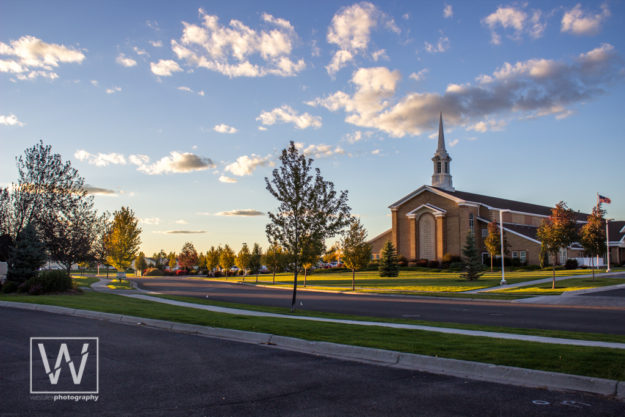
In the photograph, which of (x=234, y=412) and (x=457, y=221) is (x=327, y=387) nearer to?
(x=234, y=412)

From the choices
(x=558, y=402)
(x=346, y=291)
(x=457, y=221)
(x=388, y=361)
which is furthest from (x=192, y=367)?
(x=457, y=221)

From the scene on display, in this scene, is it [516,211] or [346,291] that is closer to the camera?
[346,291]

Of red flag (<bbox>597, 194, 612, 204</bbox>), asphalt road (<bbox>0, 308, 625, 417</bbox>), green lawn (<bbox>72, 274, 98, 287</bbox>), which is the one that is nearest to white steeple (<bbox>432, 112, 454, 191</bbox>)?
red flag (<bbox>597, 194, 612, 204</bbox>)

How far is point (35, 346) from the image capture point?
381 inches

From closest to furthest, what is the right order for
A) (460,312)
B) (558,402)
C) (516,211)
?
(558,402) → (460,312) → (516,211)

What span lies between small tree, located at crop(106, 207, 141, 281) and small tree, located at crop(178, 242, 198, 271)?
180 feet

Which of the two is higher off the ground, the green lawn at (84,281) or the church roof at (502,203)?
the church roof at (502,203)

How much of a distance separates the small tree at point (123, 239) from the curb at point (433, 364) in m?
34.2

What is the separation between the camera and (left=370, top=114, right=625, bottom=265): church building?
5712 centimetres

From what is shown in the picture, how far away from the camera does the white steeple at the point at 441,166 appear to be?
222ft

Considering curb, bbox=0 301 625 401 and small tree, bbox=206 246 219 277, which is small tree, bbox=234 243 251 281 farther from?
curb, bbox=0 301 625 401

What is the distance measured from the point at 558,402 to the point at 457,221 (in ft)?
183
